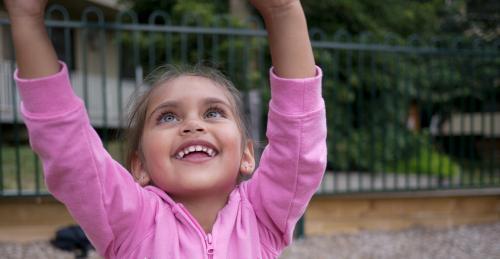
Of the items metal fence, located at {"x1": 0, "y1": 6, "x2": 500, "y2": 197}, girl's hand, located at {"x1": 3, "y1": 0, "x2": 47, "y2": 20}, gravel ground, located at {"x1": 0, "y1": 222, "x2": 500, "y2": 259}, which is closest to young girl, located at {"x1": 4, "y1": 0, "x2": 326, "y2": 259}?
girl's hand, located at {"x1": 3, "y1": 0, "x2": 47, "y2": 20}

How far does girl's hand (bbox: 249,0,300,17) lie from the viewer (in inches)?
42.7

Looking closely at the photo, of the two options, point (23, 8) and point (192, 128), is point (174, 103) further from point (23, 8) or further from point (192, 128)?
point (23, 8)

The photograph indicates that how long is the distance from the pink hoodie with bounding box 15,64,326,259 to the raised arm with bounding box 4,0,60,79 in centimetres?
2

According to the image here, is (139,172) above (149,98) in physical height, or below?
below

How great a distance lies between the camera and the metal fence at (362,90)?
546 centimetres

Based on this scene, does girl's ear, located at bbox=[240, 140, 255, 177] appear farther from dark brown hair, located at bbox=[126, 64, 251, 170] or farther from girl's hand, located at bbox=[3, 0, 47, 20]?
girl's hand, located at bbox=[3, 0, 47, 20]

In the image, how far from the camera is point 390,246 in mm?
5020

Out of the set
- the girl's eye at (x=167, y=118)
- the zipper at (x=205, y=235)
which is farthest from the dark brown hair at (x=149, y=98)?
the zipper at (x=205, y=235)

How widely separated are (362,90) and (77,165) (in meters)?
6.61

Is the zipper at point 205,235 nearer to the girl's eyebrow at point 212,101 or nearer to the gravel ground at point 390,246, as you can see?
the girl's eyebrow at point 212,101

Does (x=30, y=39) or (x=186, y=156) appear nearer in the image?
(x=30, y=39)

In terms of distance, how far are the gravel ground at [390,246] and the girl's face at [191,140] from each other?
10.5 ft

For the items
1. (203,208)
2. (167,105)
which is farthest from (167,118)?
(203,208)

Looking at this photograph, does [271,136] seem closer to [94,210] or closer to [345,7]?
[94,210]
